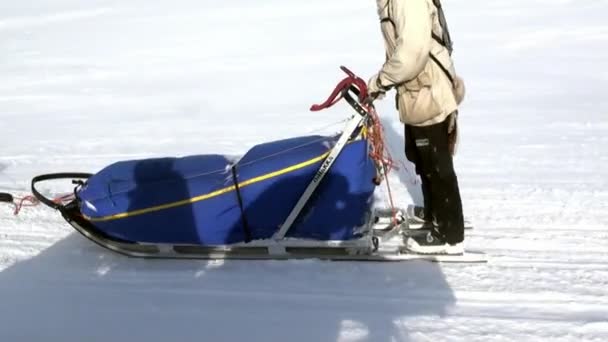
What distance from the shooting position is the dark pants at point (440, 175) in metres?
3.47

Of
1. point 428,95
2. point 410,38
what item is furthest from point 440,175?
point 410,38

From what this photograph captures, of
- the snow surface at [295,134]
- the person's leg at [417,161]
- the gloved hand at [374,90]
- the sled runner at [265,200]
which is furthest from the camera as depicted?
the person's leg at [417,161]

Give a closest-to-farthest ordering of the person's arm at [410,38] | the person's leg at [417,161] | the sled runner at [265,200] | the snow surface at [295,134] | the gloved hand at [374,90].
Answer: the person's arm at [410,38], the snow surface at [295,134], the gloved hand at [374,90], the sled runner at [265,200], the person's leg at [417,161]

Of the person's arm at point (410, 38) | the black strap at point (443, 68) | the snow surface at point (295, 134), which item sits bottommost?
the snow surface at point (295, 134)

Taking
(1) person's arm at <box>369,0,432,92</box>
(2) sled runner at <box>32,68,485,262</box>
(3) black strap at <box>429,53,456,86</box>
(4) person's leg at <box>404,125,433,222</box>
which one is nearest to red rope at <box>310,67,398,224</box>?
(2) sled runner at <box>32,68,485,262</box>

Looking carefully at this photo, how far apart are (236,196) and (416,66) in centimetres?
117

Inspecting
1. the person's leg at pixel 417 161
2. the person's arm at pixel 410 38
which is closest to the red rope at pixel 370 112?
the person's leg at pixel 417 161

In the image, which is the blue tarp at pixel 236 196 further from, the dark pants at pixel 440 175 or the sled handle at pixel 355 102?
the dark pants at pixel 440 175

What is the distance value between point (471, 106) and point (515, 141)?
110 centimetres

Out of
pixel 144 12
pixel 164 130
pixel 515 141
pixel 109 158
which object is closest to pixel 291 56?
pixel 164 130

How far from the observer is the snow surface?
3238mm

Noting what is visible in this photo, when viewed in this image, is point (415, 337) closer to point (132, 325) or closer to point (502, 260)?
point (502, 260)

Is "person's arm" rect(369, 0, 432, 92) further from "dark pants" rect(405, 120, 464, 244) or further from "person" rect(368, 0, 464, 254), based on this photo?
"dark pants" rect(405, 120, 464, 244)

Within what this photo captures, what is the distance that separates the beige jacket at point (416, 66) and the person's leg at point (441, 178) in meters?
0.09
